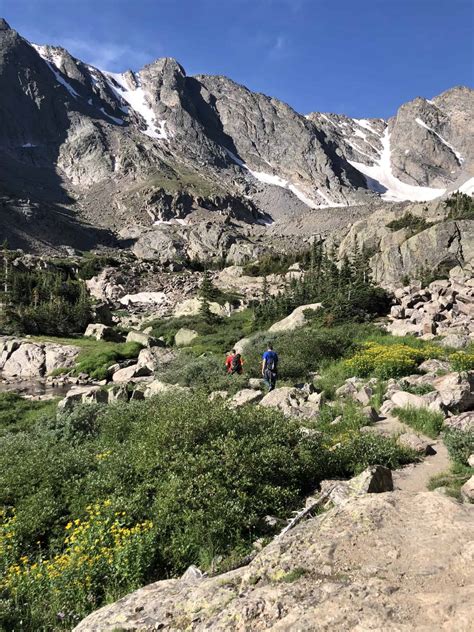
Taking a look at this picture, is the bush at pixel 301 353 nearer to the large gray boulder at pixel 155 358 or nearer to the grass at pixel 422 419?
the grass at pixel 422 419

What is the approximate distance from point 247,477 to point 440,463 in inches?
153

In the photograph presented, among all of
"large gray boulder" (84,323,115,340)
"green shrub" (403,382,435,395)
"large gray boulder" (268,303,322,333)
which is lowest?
"large gray boulder" (84,323,115,340)

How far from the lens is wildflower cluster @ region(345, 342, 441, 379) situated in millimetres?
15750

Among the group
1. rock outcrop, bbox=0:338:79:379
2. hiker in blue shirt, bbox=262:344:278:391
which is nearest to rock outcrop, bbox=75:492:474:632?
hiker in blue shirt, bbox=262:344:278:391

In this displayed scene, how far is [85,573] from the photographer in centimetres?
514

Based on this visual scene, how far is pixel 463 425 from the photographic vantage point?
381 inches

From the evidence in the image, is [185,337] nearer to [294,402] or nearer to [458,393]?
[294,402]

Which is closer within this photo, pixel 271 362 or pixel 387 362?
pixel 271 362

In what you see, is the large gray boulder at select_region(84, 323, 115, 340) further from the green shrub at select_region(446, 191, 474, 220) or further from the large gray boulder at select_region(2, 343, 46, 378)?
the green shrub at select_region(446, 191, 474, 220)

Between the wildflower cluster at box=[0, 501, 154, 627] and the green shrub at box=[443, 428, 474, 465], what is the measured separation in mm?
5662

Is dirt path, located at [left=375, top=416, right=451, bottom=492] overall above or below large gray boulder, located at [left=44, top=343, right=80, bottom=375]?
above

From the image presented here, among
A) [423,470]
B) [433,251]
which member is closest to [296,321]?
[423,470]

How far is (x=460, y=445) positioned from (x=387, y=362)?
8098 mm

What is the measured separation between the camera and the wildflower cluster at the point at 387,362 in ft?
51.7
